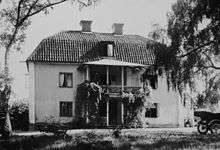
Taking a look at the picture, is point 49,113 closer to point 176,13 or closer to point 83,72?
point 83,72

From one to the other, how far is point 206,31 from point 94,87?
1598cm

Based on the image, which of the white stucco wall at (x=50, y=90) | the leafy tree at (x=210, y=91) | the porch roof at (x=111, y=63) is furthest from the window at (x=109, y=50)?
the leafy tree at (x=210, y=91)

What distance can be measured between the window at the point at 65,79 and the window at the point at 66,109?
1.57 m

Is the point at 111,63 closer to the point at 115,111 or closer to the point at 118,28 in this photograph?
the point at 115,111

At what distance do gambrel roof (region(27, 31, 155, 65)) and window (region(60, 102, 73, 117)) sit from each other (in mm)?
3723

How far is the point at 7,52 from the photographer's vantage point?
80.2 feet

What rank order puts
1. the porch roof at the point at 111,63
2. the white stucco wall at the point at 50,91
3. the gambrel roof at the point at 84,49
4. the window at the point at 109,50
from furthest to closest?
the window at the point at 109,50
the gambrel roof at the point at 84,49
the white stucco wall at the point at 50,91
the porch roof at the point at 111,63

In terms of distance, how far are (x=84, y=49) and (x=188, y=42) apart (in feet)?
57.2

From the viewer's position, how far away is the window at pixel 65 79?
39844 mm

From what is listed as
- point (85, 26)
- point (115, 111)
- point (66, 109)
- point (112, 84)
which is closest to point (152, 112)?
point (115, 111)

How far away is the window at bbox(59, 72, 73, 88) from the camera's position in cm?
3984

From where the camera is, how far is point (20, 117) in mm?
39094

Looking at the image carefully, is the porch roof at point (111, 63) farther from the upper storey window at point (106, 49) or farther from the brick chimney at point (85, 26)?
the brick chimney at point (85, 26)

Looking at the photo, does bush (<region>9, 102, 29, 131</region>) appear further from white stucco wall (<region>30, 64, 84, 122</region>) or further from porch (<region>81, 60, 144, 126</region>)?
porch (<region>81, 60, 144, 126</region>)
